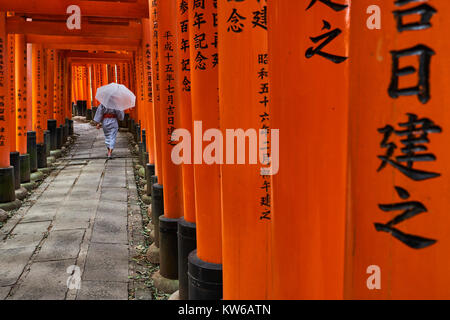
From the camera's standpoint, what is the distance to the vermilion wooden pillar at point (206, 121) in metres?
2.37

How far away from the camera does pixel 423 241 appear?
42.8 inches

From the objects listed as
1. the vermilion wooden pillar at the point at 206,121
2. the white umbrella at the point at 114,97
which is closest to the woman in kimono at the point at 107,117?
the white umbrella at the point at 114,97

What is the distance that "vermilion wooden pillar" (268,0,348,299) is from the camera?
1229 mm

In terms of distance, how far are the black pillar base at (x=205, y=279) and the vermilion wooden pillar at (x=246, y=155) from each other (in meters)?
0.59

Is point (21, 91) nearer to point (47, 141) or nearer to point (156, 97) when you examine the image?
point (47, 141)

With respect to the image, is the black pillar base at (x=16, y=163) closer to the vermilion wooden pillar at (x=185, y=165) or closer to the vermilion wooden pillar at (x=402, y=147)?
the vermilion wooden pillar at (x=185, y=165)

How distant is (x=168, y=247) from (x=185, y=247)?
81 centimetres

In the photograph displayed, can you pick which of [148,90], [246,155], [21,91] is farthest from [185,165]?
[21,91]

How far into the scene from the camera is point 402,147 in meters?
1.09

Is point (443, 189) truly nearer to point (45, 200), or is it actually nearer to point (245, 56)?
point (245, 56)

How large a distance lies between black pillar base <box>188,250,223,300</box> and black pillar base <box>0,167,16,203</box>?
499cm

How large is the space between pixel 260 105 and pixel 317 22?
60cm

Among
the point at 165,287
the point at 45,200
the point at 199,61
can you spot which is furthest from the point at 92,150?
the point at 199,61

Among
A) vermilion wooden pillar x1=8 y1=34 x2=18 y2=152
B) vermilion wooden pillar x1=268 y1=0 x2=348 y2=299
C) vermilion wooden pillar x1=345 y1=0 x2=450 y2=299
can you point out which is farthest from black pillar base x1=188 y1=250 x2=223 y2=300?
vermilion wooden pillar x1=8 y1=34 x2=18 y2=152
